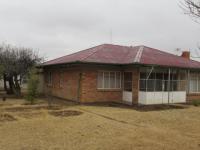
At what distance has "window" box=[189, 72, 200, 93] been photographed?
22469 mm

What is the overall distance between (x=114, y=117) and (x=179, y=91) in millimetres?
9352

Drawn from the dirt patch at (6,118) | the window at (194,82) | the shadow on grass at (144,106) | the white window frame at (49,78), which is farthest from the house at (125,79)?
the dirt patch at (6,118)

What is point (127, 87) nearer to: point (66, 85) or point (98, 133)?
point (66, 85)

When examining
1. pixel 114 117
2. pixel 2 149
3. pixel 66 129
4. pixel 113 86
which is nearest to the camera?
pixel 2 149

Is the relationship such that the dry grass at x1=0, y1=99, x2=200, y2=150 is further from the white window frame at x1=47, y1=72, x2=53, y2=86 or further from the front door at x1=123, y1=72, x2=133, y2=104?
the white window frame at x1=47, y1=72, x2=53, y2=86

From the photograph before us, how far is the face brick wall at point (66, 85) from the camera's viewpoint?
19367 millimetres

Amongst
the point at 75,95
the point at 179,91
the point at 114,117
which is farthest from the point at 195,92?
the point at 114,117

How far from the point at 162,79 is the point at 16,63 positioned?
42.4ft

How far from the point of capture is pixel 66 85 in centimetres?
2108

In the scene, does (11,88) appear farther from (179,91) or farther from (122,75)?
(179,91)

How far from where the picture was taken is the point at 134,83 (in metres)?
18.6

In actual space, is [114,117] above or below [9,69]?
below

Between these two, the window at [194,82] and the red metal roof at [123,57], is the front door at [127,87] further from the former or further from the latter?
the window at [194,82]

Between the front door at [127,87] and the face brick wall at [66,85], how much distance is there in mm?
3538
